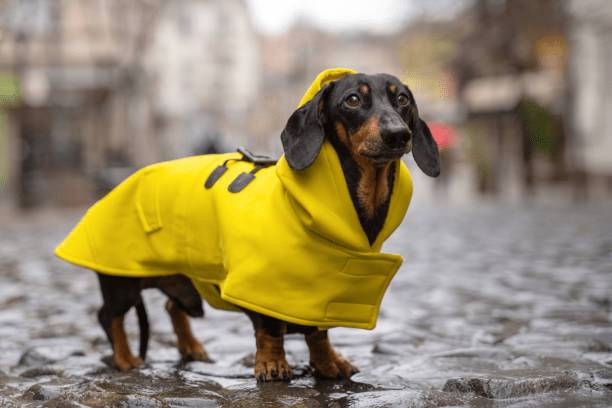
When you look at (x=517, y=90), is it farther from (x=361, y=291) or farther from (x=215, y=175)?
(x=361, y=291)

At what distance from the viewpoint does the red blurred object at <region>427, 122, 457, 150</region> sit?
4312 cm

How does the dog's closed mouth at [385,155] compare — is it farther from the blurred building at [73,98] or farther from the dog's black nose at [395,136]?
the blurred building at [73,98]

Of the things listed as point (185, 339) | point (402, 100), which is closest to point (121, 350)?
point (185, 339)

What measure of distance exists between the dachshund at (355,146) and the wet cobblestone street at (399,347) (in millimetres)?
143

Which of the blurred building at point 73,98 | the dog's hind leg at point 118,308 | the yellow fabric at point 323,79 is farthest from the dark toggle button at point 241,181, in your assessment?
the blurred building at point 73,98

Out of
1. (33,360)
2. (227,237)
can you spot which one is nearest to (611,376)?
(227,237)

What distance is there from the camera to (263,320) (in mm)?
3523

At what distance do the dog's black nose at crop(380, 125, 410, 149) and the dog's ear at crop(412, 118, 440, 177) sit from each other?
14.6 inches

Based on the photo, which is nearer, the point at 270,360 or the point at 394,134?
the point at 394,134

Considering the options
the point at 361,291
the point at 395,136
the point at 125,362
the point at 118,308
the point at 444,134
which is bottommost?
the point at 444,134

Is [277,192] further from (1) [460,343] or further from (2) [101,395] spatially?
(1) [460,343]

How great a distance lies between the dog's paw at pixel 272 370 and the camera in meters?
3.50

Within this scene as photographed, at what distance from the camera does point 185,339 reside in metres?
4.23

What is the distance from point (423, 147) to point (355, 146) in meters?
0.39
